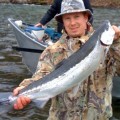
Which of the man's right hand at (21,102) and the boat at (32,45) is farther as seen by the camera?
the boat at (32,45)

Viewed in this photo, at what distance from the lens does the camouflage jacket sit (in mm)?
3475

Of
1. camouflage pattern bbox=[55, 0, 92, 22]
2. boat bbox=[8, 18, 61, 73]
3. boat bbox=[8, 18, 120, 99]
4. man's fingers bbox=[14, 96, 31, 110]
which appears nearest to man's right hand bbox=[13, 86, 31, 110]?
man's fingers bbox=[14, 96, 31, 110]

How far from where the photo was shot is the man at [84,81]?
3.46 meters

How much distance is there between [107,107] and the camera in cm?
354

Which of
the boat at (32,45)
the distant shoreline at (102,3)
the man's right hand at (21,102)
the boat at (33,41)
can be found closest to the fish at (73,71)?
the man's right hand at (21,102)

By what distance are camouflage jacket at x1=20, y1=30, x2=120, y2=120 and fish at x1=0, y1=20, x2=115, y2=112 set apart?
0.64 ft

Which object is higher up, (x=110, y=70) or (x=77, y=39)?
(x=77, y=39)

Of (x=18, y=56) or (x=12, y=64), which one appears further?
(x=18, y=56)

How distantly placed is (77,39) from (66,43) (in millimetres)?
105

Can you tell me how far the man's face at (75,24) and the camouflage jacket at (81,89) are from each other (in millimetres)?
51

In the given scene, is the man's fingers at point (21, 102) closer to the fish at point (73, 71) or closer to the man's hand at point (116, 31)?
the fish at point (73, 71)

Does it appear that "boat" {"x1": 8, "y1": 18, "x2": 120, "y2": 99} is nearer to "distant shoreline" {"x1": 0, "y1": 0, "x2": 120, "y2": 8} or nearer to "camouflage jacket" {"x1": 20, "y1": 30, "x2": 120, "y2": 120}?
"camouflage jacket" {"x1": 20, "y1": 30, "x2": 120, "y2": 120}

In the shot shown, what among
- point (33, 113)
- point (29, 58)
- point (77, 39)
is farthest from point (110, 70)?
point (29, 58)

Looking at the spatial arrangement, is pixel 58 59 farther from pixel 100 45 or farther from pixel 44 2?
pixel 44 2
